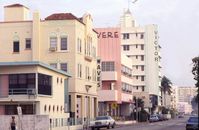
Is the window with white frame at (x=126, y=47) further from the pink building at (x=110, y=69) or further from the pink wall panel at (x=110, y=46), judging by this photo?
the pink wall panel at (x=110, y=46)

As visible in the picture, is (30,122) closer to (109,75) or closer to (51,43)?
(51,43)

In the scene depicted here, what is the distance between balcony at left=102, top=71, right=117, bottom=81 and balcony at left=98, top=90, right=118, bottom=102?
96.4 inches

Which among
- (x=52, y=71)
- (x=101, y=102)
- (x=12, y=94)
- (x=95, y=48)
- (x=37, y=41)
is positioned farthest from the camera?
(x=101, y=102)

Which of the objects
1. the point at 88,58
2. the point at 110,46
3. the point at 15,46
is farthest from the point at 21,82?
the point at 110,46

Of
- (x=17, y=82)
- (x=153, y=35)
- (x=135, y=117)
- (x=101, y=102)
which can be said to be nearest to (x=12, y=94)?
(x=17, y=82)

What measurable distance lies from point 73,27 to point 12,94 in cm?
1614

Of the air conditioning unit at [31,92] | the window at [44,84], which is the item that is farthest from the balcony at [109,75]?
the air conditioning unit at [31,92]

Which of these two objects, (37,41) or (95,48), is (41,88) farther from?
(95,48)

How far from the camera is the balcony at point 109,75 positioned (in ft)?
285

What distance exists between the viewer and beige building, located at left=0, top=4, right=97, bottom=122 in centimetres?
6681

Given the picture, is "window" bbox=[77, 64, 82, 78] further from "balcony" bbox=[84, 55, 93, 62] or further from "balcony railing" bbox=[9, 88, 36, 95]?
"balcony railing" bbox=[9, 88, 36, 95]

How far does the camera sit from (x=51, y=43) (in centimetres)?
6762

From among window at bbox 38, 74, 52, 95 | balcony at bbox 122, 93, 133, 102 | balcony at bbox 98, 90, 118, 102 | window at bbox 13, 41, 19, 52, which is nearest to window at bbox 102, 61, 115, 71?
balcony at bbox 98, 90, 118, 102

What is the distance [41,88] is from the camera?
54.9m
